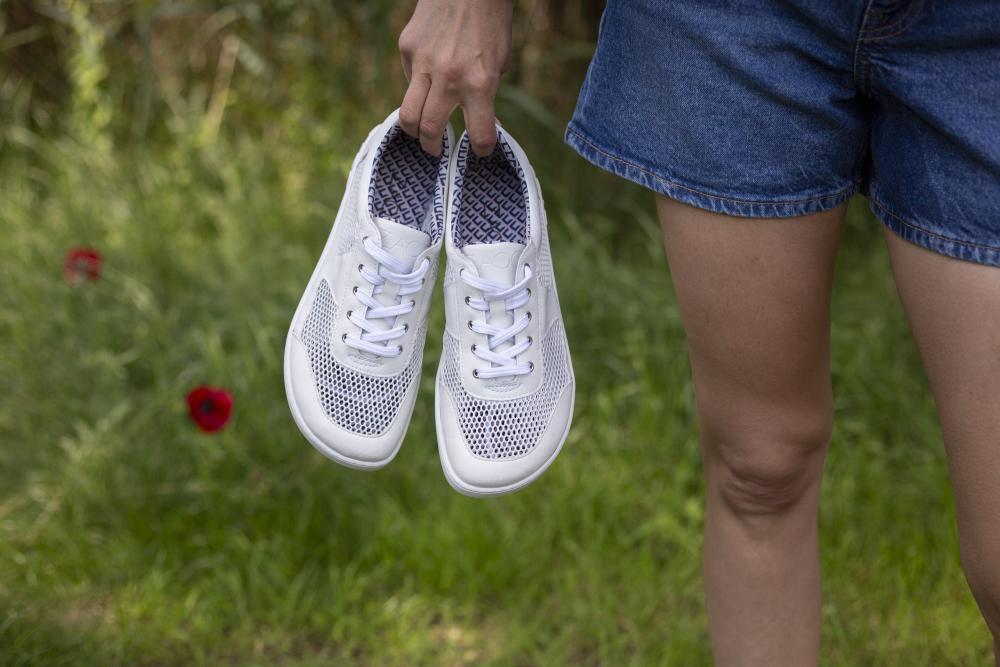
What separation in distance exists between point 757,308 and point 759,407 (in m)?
0.14

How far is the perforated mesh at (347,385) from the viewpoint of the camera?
1323 mm

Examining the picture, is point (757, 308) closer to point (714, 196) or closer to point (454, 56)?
point (714, 196)

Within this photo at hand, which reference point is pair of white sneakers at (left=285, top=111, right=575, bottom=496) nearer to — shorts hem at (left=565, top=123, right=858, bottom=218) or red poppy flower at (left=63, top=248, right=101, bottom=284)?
shorts hem at (left=565, top=123, right=858, bottom=218)

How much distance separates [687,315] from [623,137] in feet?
0.71

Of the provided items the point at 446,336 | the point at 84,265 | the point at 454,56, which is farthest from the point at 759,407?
the point at 84,265

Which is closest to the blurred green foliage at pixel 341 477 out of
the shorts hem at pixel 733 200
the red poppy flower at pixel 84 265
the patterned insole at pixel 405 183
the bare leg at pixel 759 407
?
the red poppy flower at pixel 84 265

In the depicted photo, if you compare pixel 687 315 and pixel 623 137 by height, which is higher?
pixel 623 137

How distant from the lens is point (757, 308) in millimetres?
1159

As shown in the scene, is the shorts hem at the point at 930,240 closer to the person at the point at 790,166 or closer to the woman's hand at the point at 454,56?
the person at the point at 790,166

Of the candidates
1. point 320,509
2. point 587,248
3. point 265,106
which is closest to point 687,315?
point 320,509

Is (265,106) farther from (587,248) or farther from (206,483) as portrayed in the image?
(206,483)

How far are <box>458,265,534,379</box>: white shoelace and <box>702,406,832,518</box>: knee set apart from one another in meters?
0.24

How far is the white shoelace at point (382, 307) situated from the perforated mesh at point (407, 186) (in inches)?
2.9

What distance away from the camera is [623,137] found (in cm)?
115
